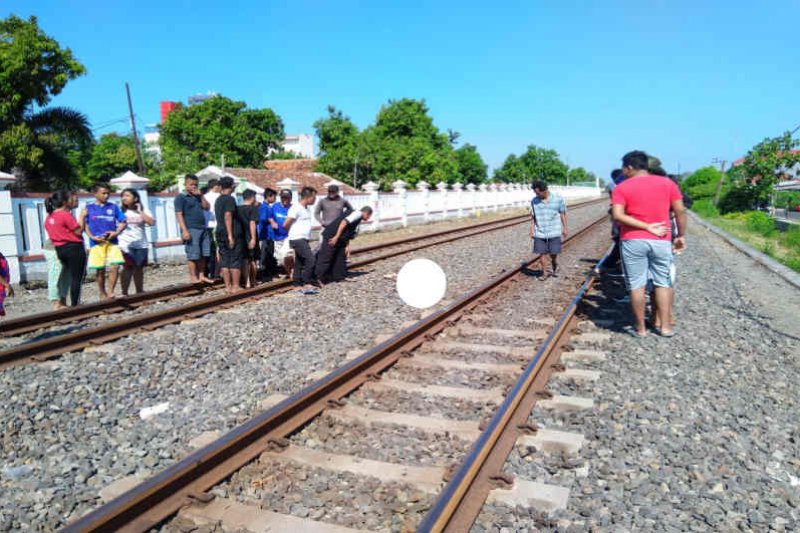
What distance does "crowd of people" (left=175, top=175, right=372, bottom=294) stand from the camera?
9281 millimetres

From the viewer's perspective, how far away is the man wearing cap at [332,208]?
991cm

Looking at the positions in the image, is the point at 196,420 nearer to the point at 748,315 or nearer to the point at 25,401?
the point at 25,401

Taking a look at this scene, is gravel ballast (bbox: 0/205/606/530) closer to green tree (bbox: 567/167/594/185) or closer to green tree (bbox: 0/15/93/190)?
green tree (bbox: 0/15/93/190)

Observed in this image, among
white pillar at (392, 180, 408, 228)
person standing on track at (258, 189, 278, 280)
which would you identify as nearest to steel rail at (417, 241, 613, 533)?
person standing on track at (258, 189, 278, 280)

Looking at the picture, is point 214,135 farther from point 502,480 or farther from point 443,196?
point 502,480

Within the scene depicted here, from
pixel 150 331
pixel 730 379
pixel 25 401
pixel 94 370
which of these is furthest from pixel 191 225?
pixel 730 379

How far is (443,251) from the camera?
15.6 meters

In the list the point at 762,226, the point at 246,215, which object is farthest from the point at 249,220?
the point at 762,226

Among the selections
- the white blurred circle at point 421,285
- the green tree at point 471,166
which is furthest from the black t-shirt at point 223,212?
the green tree at point 471,166

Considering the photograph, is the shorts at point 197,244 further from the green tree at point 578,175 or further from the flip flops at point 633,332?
the green tree at point 578,175

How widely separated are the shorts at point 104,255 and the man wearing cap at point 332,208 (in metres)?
2.96

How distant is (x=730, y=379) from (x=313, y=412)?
347 centimetres

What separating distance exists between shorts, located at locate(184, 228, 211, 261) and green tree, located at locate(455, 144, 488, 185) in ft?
241

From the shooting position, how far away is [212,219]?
10.4 m
